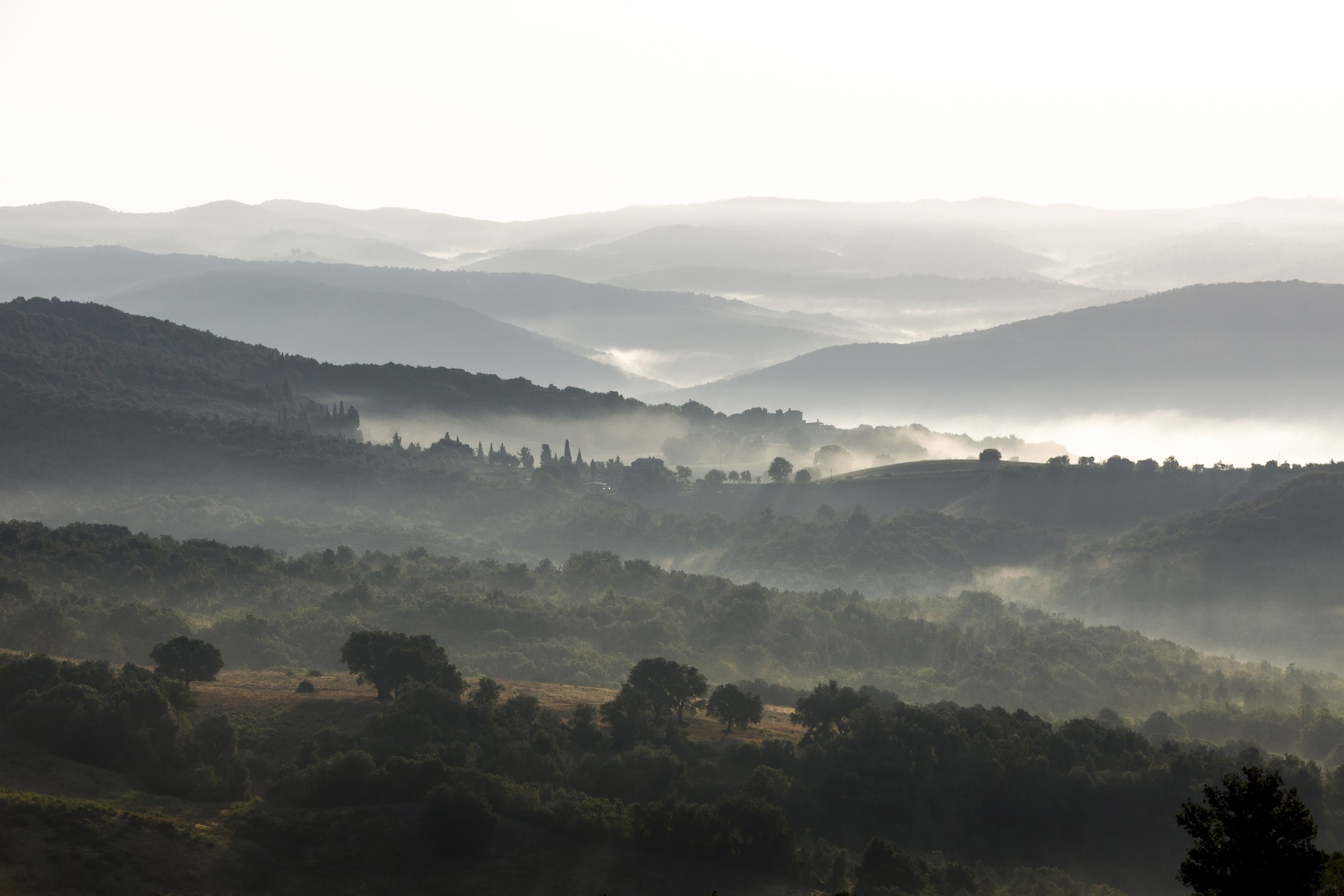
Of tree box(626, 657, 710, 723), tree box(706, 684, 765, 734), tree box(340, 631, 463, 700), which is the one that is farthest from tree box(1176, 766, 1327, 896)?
tree box(340, 631, 463, 700)

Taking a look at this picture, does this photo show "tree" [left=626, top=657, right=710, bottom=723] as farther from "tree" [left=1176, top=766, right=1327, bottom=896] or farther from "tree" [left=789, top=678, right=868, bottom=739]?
"tree" [left=1176, top=766, right=1327, bottom=896]

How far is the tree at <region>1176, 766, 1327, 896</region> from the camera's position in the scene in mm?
55906

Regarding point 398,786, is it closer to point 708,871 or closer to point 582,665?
point 708,871

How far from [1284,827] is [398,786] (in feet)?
245

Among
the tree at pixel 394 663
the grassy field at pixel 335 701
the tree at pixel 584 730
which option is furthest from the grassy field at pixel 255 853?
the tree at pixel 394 663

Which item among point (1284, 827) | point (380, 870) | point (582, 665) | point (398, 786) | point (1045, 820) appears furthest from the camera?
point (582, 665)

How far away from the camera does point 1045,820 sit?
397ft

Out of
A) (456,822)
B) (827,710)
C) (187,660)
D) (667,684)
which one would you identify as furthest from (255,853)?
(827,710)

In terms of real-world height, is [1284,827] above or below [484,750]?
above

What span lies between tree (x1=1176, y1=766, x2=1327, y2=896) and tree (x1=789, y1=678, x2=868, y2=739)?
78.1 meters

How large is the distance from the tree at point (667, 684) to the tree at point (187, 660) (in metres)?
47.0

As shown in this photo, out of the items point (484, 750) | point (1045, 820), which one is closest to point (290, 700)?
point (484, 750)

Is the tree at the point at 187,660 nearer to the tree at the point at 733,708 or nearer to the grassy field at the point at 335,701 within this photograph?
the grassy field at the point at 335,701

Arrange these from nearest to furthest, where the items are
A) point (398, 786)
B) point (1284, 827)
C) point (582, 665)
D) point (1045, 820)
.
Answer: point (1284, 827)
point (398, 786)
point (1045, 820)
point (582, 665)
